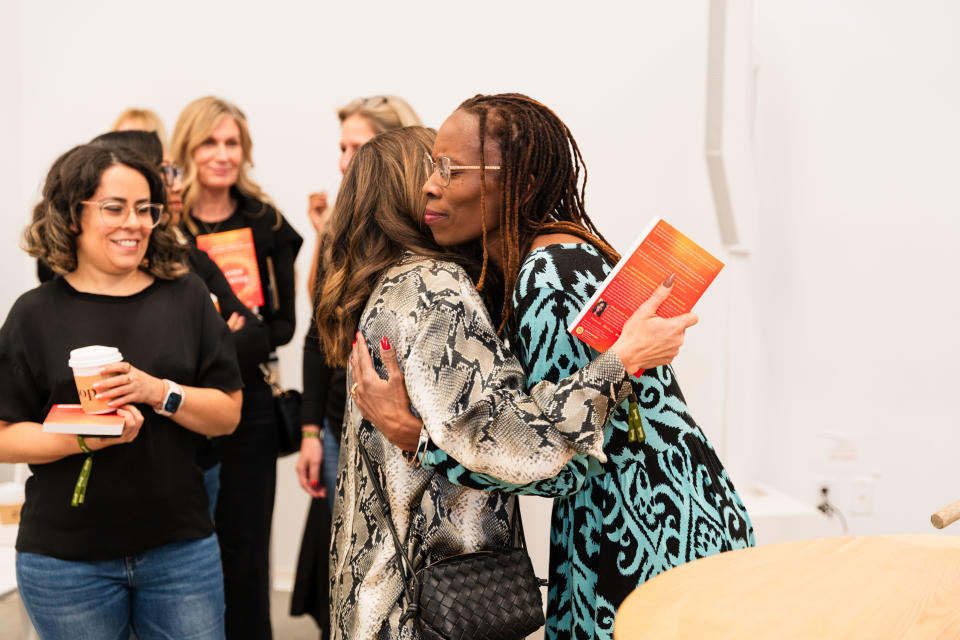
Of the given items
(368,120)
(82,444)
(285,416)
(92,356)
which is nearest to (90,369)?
(92,356)

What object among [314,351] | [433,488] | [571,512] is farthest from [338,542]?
[314,351]

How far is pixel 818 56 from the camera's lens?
11.7 ft

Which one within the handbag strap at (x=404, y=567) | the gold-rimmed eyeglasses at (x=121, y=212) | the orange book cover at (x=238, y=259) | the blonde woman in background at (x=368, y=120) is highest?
the blonde woman in background at (x=368, y=120)

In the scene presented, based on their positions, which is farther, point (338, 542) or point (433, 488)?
point (338, 542)

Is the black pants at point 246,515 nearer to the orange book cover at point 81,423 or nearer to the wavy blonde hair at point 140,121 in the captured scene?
the orange book cover at point 81,423

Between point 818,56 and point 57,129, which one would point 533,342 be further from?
point 57,129

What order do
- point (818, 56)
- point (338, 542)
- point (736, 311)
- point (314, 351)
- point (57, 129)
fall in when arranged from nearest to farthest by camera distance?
point (338, 542), point (314, 351), point (736, 311), point (818, 56), point (57, 129)

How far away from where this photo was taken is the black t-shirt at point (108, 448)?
194cm

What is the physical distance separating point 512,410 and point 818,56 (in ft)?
9.18

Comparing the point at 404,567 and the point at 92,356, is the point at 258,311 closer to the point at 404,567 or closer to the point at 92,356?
the point at 92,356

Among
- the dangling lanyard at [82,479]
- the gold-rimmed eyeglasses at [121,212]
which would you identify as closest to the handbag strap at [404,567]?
the dangling lanyard at [82,479]

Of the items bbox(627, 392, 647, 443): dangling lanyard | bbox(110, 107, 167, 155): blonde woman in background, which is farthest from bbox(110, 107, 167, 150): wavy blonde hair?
bbox(627, 392, 647, 443): dangling lanyard

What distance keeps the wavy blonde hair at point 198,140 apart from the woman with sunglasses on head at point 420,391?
4.71 ft

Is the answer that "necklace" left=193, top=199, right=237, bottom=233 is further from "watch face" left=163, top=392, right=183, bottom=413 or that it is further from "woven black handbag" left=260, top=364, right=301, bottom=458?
"watch face" left=163, top=392, right=183, bottom=413
